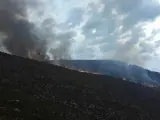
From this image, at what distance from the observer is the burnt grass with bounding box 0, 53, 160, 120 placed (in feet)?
149

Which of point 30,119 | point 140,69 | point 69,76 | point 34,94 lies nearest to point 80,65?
point 140,69

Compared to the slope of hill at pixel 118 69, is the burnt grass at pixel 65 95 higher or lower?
lower

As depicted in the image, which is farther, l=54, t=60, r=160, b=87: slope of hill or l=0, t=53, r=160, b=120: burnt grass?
l=54, t=60, r=160, b=87: slope of hill

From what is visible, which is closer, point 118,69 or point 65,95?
point 65,95

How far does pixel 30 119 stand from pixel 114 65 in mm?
88932

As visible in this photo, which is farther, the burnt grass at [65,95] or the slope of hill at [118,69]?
the slope of hill at [118,69]

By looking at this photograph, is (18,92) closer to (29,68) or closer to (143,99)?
(29,68)

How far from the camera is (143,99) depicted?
224 ft

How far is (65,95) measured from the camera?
184 ft

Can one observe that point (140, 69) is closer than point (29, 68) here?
No

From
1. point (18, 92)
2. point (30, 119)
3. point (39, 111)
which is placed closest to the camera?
point (30, 119)

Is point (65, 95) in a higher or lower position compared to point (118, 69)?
lower

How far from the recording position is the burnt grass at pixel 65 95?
45.4m

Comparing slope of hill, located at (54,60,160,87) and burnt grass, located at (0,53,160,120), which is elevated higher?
slope of hill, located at (54,60,160,87)
